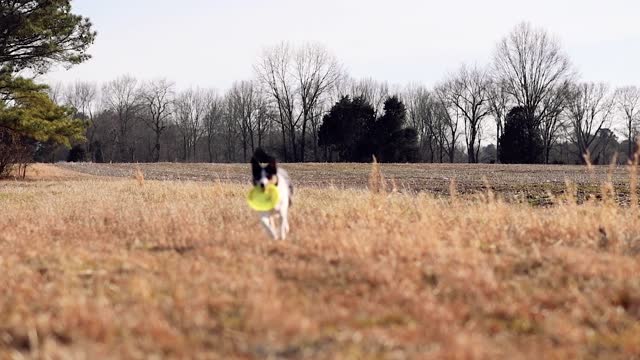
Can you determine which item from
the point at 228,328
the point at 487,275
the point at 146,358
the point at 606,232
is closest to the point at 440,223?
the point at 606,232

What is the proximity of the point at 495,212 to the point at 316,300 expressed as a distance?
13.4 feet

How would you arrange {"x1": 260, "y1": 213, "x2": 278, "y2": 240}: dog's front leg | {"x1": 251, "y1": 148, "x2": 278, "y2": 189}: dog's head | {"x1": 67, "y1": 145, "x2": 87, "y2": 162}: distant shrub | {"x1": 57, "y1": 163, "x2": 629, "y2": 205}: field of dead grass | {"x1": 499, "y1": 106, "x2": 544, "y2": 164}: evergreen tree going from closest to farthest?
{"x1": 251, "y1": 148, "x2": 278, "y2": 189}: dog's head < {"x1": 260, "y1": 213, "x2": 278, "y2": 240}: dog's front leg < {"x1": 57, "y1": 163, "x2": 629, "y2": 205}: field of dead grass < {"x1": 499, "y1": 106, "x2": 544, "y2": 164}: evergreen tree < {"x1": 67, "y1": 145, "x2": 87, "y2": 162}: distant shrub

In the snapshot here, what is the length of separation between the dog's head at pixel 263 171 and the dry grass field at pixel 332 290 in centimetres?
65

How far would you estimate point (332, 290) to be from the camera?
170 inches

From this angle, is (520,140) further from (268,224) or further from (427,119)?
(268,224)

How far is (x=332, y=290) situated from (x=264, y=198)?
1779 millimetres

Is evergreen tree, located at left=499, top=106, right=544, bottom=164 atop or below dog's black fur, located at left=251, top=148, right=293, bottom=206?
atop

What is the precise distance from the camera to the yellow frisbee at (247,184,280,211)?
19.0 ft

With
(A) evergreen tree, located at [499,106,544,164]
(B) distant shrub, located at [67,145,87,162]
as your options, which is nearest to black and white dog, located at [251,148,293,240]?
(A) evergreen tree, located at [499,106,544,164]

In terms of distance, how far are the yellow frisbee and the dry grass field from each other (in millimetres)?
407

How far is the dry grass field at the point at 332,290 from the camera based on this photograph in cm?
333

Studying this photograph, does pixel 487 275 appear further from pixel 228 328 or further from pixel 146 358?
pixel 146 358

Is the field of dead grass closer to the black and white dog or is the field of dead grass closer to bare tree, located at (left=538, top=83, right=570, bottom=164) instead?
the black and white dog

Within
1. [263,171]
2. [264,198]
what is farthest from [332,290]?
[263,171]
